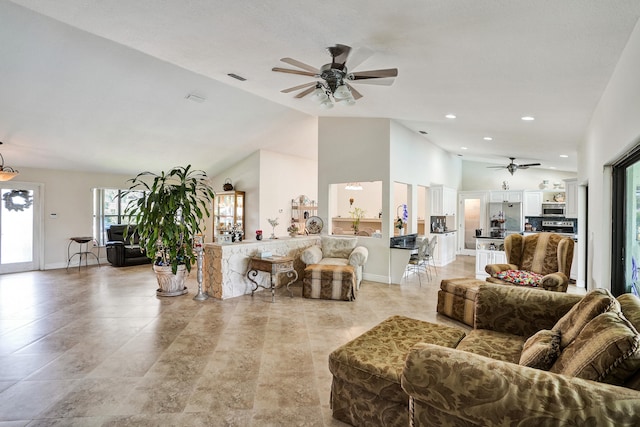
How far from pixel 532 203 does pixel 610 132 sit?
23.7 ft

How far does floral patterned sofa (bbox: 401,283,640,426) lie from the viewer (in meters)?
1.18

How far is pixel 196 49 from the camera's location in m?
3.59

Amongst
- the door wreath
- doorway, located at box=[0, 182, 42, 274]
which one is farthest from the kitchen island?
the door wreath

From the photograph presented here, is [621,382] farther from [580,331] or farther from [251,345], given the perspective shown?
[251,345]

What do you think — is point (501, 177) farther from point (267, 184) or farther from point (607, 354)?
point (607, 354)

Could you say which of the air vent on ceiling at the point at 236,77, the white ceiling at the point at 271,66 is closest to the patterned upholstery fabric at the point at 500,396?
the white ceiling at the point at 271,66

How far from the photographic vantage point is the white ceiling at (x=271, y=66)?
239 centimetres

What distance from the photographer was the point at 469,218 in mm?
10391

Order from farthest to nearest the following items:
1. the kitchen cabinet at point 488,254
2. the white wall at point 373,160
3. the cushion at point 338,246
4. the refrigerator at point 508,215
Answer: the refrigerator at point 508,215, the kitchen cabinet at point 488,254, the white wall at point 373,160, the cushion at point 338,246

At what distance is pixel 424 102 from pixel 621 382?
13.0 feet

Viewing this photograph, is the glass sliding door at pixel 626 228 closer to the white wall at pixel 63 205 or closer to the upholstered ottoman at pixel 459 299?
the upholstered ottoman at pixel 459 299

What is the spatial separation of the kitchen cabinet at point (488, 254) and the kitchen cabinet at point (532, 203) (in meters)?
3.57

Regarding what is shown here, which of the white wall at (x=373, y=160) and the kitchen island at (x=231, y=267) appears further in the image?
the white wall at (x=373, y=160)

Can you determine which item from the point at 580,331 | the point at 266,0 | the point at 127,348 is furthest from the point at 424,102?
the point at 127,348
